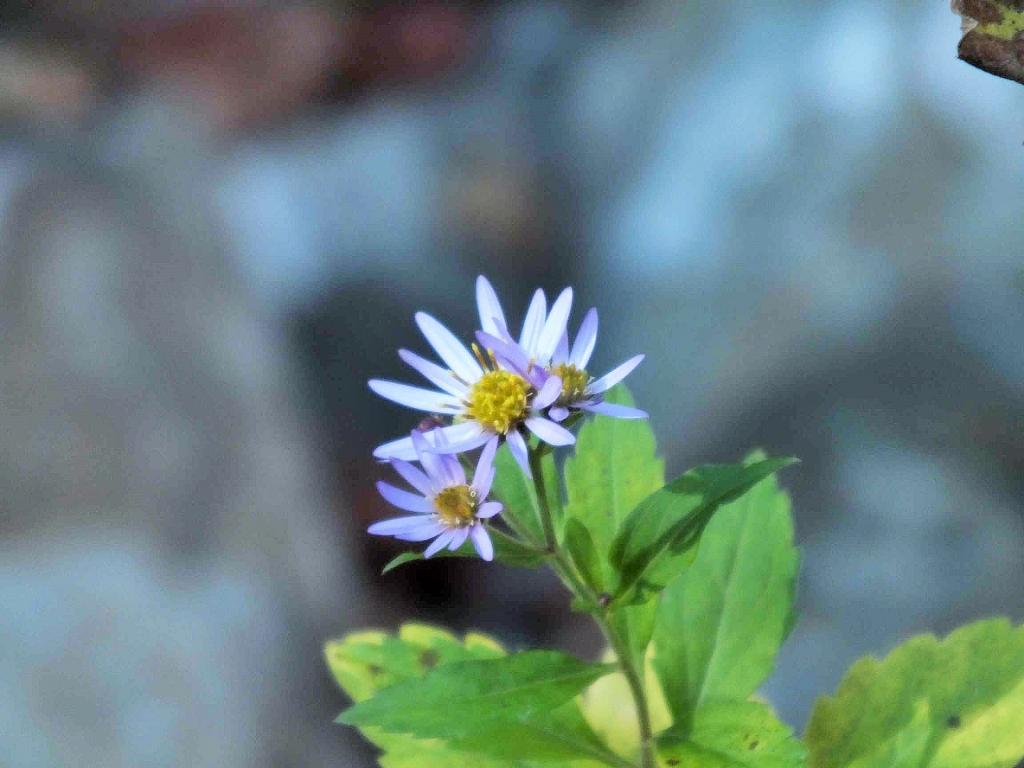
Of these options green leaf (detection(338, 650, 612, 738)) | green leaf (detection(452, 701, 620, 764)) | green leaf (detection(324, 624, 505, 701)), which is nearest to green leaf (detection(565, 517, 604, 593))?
green leaf (detection(338, 650, 612, 738))

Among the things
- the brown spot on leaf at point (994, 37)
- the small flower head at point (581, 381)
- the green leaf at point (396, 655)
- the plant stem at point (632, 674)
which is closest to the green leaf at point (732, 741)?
the plant stem at point (632, 674)

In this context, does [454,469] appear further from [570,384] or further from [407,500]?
[570,384]

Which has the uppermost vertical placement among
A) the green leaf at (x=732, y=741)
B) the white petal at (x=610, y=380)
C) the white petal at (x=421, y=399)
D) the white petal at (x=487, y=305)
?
the white petal at (x=487, y=305)

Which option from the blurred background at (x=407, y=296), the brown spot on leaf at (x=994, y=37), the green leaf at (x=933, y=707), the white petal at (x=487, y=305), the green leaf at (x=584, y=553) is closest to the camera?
the brown spot on leaf at (x=994, y=37)

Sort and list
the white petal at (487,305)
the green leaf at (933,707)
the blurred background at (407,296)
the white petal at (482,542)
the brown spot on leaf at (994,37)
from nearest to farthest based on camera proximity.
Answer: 1. the brown spot on leaf at (994,37)
2. the white petal at (482,542)
3. the white petal at (487,305)
4. the green leaf at (933,707)
5. the blurred background at (407,296)

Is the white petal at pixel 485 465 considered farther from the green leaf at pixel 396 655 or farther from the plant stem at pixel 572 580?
the green leaf at pixel 396 655

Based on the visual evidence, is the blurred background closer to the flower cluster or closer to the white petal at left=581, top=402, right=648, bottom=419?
the flower cluster

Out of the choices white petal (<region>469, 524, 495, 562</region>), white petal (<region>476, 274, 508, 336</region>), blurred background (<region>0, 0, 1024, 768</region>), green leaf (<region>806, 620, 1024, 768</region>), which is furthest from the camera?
blurred background (<region>0, 0, 1024, 768</region>)

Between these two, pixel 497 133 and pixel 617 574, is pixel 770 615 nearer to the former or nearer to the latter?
pixel 617 574
